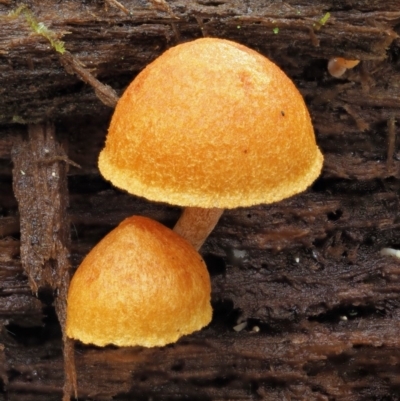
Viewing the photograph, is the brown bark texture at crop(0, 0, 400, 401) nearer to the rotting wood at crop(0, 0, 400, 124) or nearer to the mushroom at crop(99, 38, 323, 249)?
the rotting wood at crop(0, 0, 400, 124)

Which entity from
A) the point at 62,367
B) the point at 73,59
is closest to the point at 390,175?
the point at 73,59

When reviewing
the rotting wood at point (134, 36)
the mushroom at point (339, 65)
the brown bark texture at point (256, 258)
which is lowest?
the brown bark texture at point (256, 258)

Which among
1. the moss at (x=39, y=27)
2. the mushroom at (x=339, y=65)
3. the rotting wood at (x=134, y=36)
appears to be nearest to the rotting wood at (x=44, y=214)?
the rotting wood at (x=134, y=36)

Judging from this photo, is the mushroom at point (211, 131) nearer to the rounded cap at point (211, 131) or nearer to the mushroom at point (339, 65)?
the rounded cap at point (211, 131)

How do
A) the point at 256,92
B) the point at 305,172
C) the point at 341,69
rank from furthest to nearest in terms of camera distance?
the point at 341,69, the point at 305,172, the point at 256,92

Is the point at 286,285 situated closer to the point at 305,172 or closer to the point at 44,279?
the point at 305,172

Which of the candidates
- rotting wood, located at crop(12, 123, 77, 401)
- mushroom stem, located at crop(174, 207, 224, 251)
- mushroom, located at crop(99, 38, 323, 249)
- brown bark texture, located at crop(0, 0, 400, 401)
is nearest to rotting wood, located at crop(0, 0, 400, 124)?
brown bark texture, located at crop(0, 0, 400, 401)
